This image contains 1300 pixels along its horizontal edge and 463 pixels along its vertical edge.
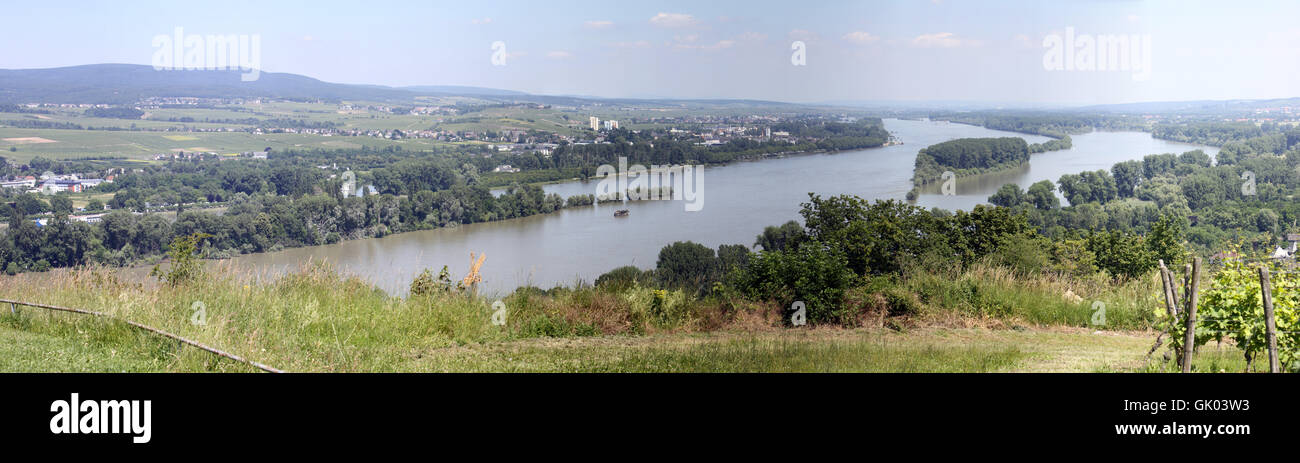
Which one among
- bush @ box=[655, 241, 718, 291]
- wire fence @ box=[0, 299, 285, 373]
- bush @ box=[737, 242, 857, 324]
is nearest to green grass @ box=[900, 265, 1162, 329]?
bush @ box=[737, 242, 857, 324]

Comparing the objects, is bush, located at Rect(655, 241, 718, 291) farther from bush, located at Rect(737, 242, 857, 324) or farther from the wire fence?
the wire fence

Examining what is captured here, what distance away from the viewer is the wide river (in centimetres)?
1319

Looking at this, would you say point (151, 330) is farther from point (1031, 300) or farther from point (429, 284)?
point (1031, 300)

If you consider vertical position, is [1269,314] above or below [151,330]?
above

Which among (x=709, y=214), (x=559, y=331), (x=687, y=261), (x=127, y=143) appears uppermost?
(x=127, y=143)

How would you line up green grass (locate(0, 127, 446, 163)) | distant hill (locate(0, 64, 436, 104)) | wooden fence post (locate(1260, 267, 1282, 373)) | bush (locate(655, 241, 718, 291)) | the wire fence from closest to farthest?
wooden fence post (locate(1260, 267, 1282, 373)), the wire fence, bush (locate(655, 241, 718, 291)), green grass (locate(0, 127, 446, 163)), distant hill (locate(0, 64, 436, 104))

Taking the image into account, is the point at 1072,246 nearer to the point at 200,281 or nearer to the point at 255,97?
the point at 200,281

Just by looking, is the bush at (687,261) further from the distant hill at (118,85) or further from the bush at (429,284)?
the distant hill at (118,85)

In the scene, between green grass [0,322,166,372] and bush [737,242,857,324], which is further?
bush [737,242,857,324]

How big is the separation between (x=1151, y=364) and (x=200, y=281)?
6547 millimetres

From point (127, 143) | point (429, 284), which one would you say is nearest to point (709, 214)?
point (429, 284)

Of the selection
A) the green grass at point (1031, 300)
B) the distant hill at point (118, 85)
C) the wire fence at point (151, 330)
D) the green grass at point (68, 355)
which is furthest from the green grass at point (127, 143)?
the green grass at point (1031, 300)

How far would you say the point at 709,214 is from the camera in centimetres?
1609
